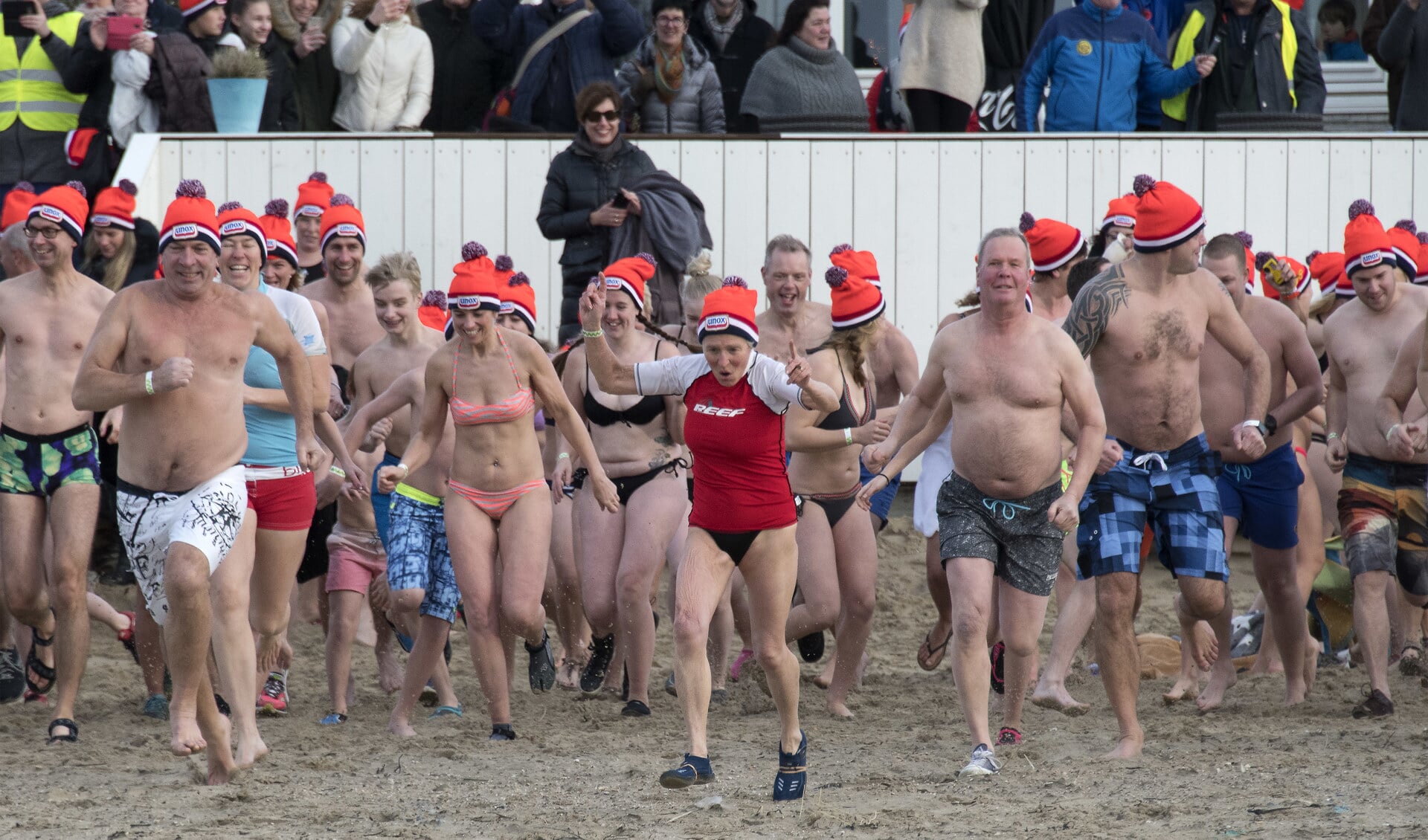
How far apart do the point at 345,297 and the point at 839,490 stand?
3108mm

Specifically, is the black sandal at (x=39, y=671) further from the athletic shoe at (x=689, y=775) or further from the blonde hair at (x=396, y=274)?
the athletic shoe at (x=689, y=775)

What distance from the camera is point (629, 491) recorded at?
8523mm

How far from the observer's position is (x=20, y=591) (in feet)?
26.1

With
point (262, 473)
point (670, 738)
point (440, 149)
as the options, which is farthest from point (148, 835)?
point (440, 149)

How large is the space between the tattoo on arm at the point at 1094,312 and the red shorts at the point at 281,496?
319 centimetres

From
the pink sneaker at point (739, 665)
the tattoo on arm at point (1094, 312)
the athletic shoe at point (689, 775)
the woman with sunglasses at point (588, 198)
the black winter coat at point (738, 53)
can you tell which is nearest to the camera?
the athletic shoe at point (689, 775)

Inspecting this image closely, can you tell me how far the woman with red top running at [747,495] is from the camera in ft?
21.3

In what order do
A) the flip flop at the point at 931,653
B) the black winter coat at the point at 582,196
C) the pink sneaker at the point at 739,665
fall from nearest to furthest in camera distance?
the flip flop at the point at 931,653 < the pink sneaker at the point at 739,665 < the black winter coat at the point at 582,196

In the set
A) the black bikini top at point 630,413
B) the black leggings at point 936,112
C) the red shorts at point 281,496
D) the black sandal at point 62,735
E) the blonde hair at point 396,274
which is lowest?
the black sandal at point 62,735

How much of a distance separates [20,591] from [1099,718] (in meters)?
4.83

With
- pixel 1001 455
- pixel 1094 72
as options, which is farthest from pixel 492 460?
pixel 1094 72

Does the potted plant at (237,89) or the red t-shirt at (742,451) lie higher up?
the potted plant at (237,89)

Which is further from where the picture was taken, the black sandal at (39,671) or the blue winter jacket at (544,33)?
the blue winter jacket at (544,33)

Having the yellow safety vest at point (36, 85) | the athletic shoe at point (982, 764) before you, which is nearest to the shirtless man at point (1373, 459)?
the athletic shoe at point (982, 764)
